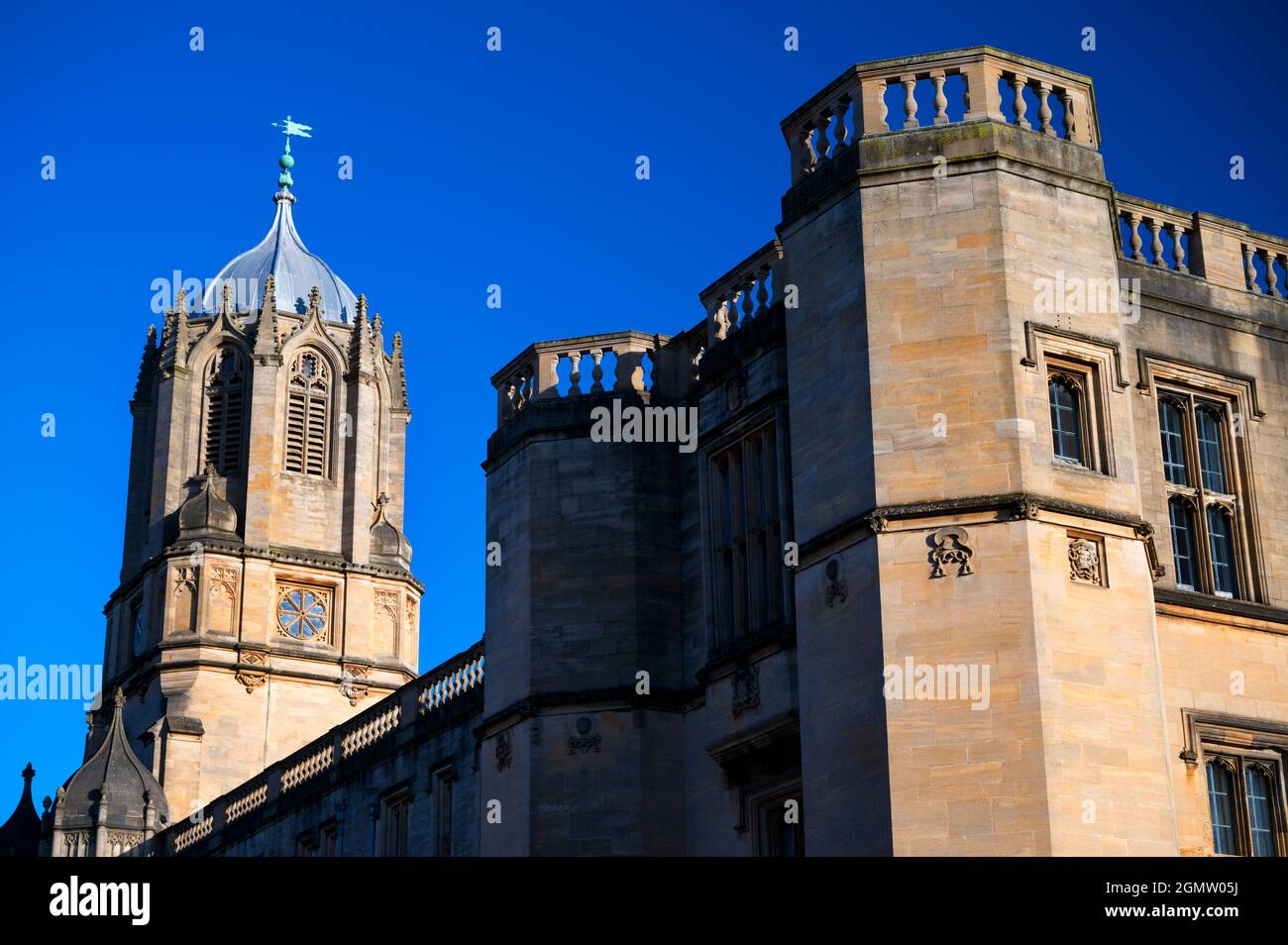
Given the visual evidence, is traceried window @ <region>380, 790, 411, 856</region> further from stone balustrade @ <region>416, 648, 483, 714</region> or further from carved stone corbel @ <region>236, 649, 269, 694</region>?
carved stone corbel @ <region>236, 649, 269, 694</region>

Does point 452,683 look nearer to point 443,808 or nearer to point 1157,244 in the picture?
point 443,808

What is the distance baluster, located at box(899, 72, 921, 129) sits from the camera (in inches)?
802

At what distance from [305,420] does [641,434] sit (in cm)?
2905

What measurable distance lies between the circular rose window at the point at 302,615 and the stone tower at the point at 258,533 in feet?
0.14

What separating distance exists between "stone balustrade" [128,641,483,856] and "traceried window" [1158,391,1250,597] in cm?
Answer: 1065

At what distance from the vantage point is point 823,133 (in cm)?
2122

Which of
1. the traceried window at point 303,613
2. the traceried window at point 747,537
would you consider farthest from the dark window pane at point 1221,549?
the traceried window at point 303,613

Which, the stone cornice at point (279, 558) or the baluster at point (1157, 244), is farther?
the stone cornice at point (279, 558)

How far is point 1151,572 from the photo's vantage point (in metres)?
20.1

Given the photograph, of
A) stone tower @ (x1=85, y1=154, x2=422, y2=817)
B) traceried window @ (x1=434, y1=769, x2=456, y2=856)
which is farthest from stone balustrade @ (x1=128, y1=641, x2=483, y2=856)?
stone tower @ (x1=85, y1=154, x2=422, y2=817)

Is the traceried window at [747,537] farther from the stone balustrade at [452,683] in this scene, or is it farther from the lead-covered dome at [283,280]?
the lead-covered dome at [283,280]

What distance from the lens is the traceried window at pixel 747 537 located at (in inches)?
851

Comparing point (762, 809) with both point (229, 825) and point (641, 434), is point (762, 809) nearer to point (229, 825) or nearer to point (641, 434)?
point (641, 434)
